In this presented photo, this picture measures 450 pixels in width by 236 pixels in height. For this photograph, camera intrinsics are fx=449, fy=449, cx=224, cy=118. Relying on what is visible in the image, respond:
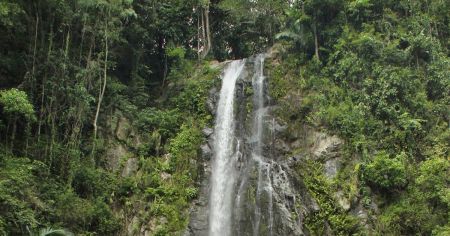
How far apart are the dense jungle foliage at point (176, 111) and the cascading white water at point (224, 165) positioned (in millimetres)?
723

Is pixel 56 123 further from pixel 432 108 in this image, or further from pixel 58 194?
pixel 432 108

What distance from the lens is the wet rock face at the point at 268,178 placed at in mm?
15500

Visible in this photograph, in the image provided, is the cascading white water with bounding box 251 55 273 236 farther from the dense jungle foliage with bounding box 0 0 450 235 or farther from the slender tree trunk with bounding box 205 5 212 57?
the slender tree trunk with bounding box 205 5 212 57

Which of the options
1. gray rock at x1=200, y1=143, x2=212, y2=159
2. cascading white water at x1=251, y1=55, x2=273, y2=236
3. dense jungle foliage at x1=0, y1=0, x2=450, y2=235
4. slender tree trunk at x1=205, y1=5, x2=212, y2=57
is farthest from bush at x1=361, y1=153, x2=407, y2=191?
slender tree trunk at x1=205, y1=5, x2=212, y2=57

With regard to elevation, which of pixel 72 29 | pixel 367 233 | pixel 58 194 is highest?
pixel 72 29

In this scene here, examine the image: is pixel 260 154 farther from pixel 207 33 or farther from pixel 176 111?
pixel 207 33

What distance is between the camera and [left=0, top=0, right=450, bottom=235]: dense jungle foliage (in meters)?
14.5

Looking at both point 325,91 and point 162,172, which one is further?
point 325,91

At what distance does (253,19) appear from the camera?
2684 cm

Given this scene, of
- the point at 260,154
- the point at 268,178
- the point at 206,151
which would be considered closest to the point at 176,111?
the point at 206,151

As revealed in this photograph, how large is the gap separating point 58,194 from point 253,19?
16757mm

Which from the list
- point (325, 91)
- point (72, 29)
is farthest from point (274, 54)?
→ point (72, 29)

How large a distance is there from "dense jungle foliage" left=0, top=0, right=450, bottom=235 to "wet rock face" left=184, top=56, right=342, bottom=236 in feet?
1.41

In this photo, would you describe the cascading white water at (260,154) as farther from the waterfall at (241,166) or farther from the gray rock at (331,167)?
the gray rock at (331,167)
